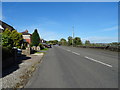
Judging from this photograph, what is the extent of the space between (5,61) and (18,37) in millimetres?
18062

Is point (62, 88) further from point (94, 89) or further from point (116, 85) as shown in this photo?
point (116, 85)

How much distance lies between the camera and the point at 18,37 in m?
24.5

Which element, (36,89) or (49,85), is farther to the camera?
(49,85)

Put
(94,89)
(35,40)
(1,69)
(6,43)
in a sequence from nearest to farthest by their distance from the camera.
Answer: (94,89), (1,69), (6,43), (35,40)

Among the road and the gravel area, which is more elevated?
the road

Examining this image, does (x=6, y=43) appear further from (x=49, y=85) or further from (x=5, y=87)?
(x=49, y=85)

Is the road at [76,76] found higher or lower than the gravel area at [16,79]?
higher

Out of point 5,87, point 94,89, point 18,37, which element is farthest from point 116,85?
point 18,37

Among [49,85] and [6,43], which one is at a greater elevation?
[6,43]

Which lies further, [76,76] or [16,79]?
[76,76]

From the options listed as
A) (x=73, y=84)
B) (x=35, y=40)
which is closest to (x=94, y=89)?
(x=73, y=84)

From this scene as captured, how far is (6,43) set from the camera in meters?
10.1

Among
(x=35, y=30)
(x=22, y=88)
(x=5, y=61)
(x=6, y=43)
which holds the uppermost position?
(x=35, y=30)

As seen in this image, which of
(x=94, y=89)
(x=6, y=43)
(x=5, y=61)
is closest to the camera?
(x=94, y=89)
